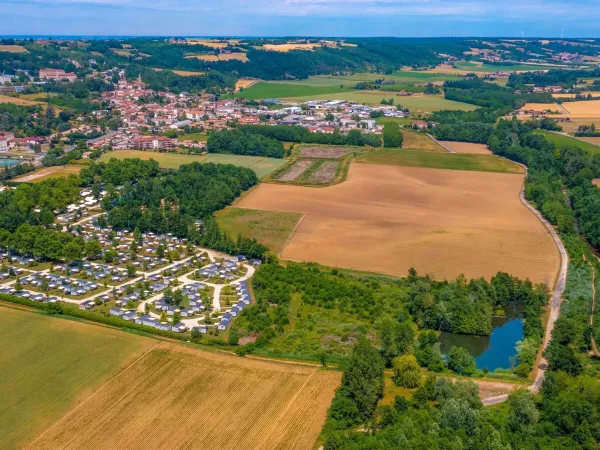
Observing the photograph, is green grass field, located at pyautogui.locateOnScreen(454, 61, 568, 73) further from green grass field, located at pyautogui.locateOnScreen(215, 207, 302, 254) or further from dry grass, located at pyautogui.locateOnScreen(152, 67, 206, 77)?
green grass field, located at pyautogui.locateOnScreen(215, 207, 302, 254)

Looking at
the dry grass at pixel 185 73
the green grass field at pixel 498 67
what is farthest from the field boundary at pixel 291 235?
the green grass field at pixel 498 67

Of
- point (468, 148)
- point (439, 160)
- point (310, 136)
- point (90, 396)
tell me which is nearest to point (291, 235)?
point (90, 396)

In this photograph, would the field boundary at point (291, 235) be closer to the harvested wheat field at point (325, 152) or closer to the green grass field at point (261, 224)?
the green grass field at point (261, 224)

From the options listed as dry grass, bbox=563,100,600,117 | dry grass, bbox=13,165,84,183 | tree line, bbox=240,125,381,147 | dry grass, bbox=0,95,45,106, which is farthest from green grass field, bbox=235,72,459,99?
dry grass, bbox=13,165,84,183

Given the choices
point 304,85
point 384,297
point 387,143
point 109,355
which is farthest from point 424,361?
point 304,85

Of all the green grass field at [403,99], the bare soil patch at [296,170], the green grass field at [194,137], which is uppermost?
the green grass field at [403,99]
